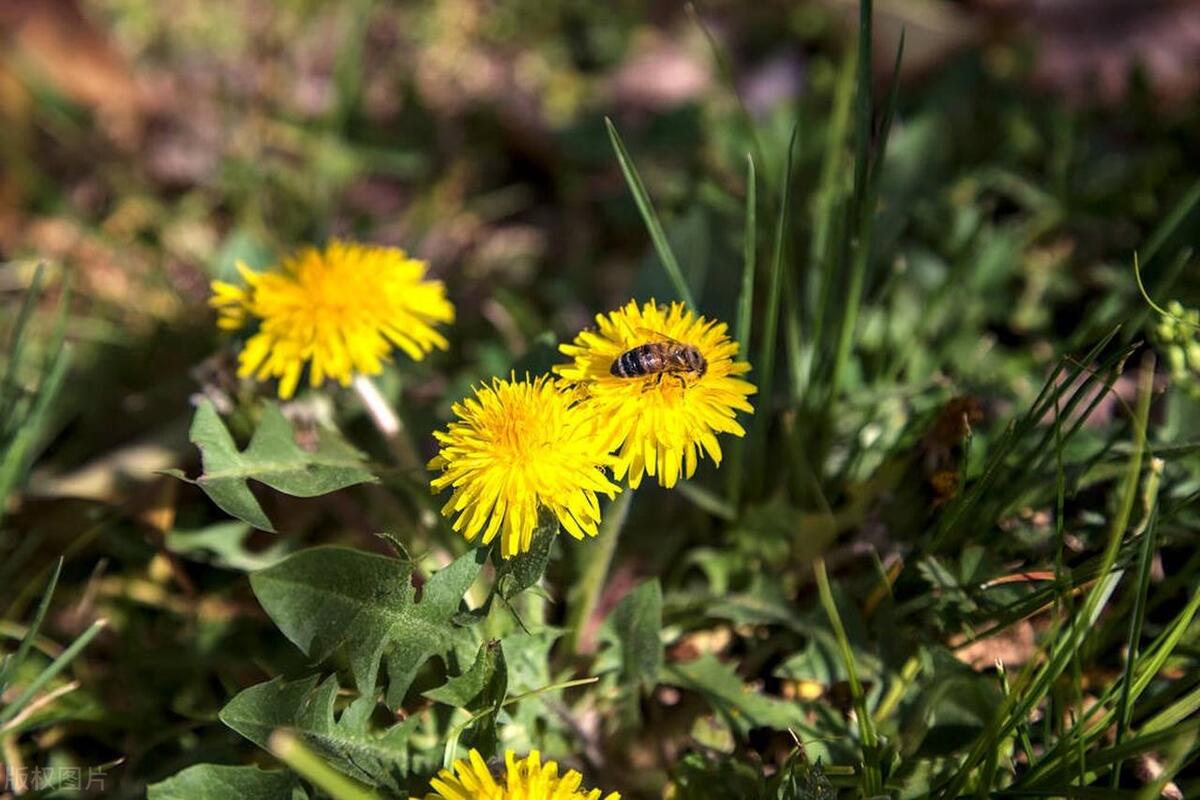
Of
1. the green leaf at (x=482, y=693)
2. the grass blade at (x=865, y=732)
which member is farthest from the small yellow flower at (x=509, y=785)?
the grass blade at (x=865, y=732)

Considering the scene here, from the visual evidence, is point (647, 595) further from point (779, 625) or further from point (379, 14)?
point (379, 14)

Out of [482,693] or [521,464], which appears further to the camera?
[482,693]

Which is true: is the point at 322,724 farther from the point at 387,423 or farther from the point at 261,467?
the point at 387,423

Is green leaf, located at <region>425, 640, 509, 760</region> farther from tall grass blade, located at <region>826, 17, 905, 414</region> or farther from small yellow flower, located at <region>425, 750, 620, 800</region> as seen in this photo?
tall grass blade, located at <region>826, 17, 905, 414</region>

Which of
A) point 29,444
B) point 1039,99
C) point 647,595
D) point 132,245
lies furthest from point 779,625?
point 132,245

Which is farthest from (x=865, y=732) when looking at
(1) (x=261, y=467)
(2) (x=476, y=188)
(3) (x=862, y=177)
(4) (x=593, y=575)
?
(2) (x=476, y=188)

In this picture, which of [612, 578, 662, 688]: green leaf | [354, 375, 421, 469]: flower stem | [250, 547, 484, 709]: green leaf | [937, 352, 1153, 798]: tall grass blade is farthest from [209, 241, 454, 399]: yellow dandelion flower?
[937, 352, 1153, 798]: tall grass blade

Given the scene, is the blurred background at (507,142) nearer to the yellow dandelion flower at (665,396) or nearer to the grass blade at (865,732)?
the yellow dandelion flower at (665,396)
